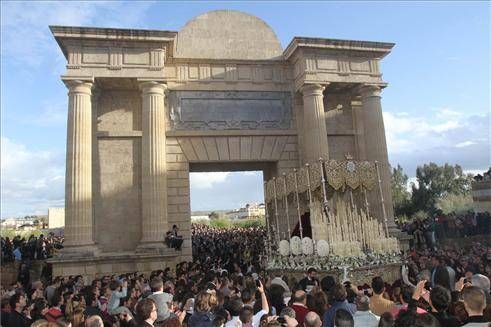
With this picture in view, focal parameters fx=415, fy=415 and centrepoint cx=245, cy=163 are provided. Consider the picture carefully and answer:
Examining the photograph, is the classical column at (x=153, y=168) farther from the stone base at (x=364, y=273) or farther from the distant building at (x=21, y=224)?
the distant building at (x=21, y=224)

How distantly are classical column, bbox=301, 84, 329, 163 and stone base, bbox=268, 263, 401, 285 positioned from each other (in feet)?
21.4

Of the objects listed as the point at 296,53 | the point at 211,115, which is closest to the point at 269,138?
the point at 211,115

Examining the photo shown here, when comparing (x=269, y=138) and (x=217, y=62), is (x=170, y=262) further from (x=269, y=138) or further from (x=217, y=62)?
(x=217, y=62)

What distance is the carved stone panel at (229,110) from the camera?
17750 mm

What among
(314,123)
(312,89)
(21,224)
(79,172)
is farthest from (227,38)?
(21,224)

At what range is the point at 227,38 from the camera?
19.1 metres

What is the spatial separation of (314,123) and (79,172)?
9577 mm

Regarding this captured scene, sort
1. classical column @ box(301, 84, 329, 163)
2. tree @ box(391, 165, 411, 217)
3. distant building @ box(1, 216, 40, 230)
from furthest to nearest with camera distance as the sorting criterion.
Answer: distant building @ box(1, 216, 40, 230) → tree @ box(391, 165, 411, 217) → classical column @ box(301, 84, 329, 163)

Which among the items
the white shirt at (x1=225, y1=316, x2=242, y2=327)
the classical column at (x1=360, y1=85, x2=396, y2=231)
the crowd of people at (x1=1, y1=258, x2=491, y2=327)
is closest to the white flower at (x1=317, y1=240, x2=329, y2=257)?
the crowd of people at (x1=1, y1=258, x2=491, y2=327)

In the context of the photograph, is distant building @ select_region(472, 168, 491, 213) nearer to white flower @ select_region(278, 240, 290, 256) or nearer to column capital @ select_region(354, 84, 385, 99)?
column capital @ select_region(354, 84, 385, 99)

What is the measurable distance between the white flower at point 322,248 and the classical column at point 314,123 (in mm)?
6424

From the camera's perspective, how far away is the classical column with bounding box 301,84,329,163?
57.5 ft

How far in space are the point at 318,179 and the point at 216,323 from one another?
8957mm

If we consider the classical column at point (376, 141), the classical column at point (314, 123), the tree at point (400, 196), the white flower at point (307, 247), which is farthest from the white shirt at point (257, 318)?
the tree at point (400, 196)
